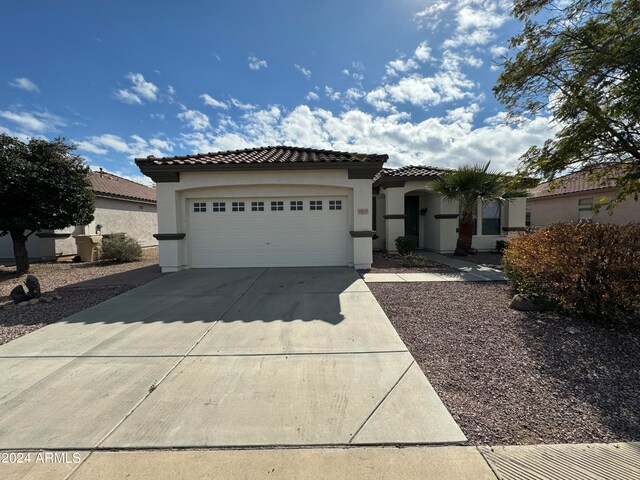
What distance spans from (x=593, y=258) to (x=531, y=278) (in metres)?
1.09

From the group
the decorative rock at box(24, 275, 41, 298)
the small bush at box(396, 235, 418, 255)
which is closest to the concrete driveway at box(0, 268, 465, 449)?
the decorative rock at box(24, 275, 41, 298)

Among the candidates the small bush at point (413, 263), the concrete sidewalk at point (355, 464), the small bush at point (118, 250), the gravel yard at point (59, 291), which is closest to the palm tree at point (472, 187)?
the small bush at point (413, 263)

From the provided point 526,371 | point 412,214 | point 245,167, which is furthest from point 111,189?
point 526,371

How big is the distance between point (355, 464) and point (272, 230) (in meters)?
8.36

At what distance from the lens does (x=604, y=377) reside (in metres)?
3.16

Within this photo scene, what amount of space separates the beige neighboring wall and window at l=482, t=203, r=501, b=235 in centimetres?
312

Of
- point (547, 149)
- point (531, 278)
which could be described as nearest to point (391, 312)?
point (531, 278)

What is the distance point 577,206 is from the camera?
17703mm

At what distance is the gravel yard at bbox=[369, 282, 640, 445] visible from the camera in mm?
2445

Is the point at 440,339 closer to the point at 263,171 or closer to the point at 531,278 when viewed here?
the point at 531,278

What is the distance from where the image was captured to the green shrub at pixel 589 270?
419cm

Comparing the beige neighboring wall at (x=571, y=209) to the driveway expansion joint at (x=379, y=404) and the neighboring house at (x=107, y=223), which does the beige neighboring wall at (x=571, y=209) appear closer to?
the driveway expansion joint at (x=379, y=404)

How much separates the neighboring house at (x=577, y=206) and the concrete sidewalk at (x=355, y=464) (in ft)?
48.6

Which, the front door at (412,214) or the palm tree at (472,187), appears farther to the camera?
the front door at (412,214)
